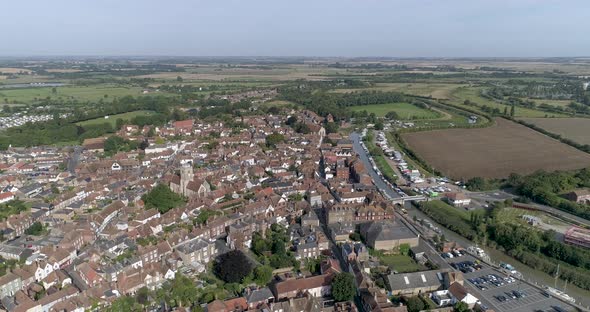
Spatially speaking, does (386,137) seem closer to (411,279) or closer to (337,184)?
(337,184)

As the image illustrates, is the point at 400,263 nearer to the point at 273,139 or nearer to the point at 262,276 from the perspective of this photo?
the point at 262,276

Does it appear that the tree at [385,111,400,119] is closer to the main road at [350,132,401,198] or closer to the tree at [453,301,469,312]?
the main road at [350,132,401,198]

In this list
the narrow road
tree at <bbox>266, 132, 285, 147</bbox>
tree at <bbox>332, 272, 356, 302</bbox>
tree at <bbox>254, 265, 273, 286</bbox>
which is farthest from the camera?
tree at <bbox>266, 132, 285, 147</bbox>

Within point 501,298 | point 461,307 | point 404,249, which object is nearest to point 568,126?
point 404,249

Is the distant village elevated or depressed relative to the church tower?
depressed

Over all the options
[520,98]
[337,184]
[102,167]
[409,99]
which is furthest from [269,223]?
[520,98]

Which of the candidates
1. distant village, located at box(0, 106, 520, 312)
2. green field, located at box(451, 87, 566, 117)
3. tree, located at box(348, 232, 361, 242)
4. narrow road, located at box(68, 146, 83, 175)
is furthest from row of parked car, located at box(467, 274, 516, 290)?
green field, located at box(451, 87, 566, 117)
